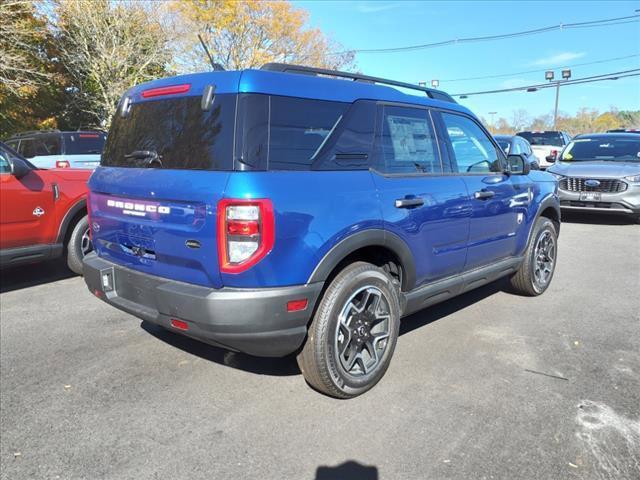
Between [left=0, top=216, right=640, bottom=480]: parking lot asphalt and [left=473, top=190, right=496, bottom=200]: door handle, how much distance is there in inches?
45.9

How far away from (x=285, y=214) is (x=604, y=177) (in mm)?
8437

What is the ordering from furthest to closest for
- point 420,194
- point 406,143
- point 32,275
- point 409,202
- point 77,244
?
point 32,275
point 77,244
point 406,143
point 420,194
point 409,202

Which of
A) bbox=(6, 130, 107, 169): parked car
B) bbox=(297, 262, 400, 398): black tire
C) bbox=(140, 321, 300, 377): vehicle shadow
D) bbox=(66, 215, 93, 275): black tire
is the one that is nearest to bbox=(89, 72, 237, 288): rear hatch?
bbox=(297, 262, 400, 398): black tire

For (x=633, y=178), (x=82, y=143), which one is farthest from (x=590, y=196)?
(x=82, y=143)

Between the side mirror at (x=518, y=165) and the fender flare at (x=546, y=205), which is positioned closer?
the side mirror at (x=518, y=165)

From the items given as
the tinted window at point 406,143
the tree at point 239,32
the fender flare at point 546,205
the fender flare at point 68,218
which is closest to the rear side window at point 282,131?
the tinted window at point 406,143

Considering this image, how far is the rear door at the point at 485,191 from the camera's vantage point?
13.3 ft

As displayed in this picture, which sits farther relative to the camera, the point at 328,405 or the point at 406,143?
the point at 406,143

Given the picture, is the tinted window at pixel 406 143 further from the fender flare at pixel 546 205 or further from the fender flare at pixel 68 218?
the fender flare at pixel 68 218

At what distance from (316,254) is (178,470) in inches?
51.6

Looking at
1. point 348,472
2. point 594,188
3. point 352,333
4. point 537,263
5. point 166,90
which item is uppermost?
point 166,90

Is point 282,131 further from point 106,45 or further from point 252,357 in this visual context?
point 106,45

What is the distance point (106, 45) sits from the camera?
19422mm

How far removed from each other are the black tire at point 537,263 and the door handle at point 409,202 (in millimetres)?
2107
